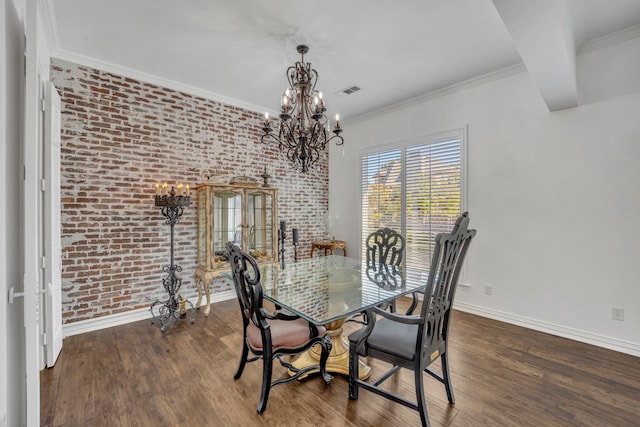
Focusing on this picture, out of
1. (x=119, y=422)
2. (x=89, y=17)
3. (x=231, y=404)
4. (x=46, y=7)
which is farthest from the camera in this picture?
(x=89, y=17)

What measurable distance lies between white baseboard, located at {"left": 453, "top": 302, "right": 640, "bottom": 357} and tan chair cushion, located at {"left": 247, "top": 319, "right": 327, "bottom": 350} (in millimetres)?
2513

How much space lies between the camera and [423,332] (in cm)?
171

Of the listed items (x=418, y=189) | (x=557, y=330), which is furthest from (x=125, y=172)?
(x=557, y=330)

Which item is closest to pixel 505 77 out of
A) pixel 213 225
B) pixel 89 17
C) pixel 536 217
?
pixel 536 217

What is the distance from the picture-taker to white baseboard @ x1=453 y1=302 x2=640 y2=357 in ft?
8.84

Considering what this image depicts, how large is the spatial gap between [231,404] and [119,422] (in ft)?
2.24

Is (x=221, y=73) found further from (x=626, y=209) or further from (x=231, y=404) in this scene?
(x=626, y=209)

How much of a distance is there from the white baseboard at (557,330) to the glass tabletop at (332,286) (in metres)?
1.40

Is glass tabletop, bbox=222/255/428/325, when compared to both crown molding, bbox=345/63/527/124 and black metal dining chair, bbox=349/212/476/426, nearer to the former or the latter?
black metal dining chair, bbox=349/212/476/426

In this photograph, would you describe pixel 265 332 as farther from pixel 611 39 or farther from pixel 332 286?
pixel 611 39

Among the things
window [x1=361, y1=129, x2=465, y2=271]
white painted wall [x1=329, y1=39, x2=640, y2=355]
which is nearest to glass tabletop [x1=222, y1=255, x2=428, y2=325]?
window [x1=361, y1=129, x2=465, y2=271]

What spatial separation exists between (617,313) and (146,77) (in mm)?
5613

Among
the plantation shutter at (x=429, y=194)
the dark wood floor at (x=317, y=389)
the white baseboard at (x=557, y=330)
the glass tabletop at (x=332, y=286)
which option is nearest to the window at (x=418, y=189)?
the plantation shutter at (x=429, y=194)

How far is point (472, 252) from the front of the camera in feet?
12.2
